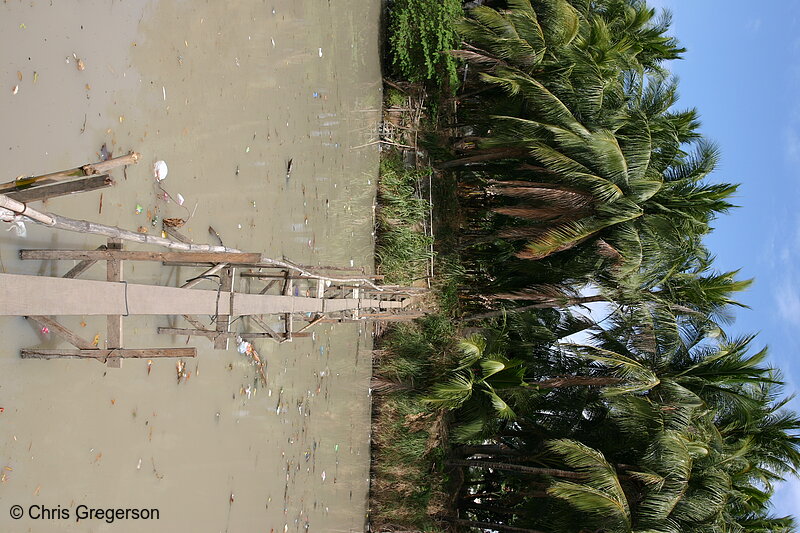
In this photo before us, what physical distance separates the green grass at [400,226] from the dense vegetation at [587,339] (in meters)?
0.98

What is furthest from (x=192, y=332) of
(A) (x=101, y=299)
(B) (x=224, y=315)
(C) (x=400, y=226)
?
(C) (x=400, y=226)

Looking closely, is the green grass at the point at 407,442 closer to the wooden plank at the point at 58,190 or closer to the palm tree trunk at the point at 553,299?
the palm tree trunk at the point at 553,299

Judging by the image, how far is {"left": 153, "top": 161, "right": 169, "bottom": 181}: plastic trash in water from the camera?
19.9 ft

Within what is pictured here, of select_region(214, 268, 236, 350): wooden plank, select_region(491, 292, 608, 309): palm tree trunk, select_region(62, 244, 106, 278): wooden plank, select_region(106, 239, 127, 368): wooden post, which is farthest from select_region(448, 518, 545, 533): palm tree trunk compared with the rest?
select_region(62, 244, 106, 278): wooden plank

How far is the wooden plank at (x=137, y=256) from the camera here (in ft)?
15.1

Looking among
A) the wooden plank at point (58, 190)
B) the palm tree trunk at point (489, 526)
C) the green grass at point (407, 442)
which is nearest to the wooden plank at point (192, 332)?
the wooden plank at point (58, 190)

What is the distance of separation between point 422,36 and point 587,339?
639 centimetres

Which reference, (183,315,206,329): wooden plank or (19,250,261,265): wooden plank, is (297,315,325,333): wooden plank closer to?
(183,315,206,329): wooden plank

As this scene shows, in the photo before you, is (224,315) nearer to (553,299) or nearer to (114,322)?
(114,322)

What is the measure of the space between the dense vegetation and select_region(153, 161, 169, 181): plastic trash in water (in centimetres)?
649

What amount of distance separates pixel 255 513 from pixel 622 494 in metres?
5.26

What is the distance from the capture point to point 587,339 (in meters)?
12.6

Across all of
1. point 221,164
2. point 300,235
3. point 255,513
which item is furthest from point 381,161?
point 255,513

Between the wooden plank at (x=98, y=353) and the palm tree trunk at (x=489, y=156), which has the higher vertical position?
the palm tree trunk at (x=489, y=156)
